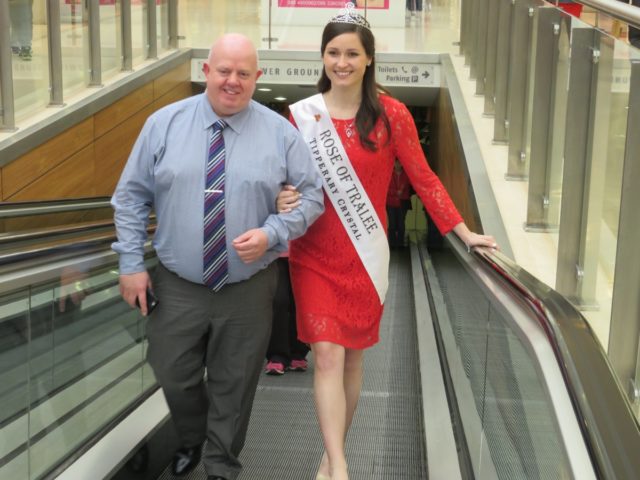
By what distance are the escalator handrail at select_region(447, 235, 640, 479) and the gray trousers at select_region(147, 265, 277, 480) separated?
1.13 meters

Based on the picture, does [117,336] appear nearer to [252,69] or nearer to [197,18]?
[252,69]

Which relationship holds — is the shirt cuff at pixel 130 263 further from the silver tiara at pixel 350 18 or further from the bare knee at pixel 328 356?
the silver tiara at pixel 350 18

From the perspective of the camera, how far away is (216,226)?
10.7ft

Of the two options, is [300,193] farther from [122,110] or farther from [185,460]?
[122,110]

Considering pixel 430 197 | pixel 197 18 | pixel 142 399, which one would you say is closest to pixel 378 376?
pixel 142 399

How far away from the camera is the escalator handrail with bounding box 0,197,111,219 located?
186 inches

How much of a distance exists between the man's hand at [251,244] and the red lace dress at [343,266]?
48 centimetres

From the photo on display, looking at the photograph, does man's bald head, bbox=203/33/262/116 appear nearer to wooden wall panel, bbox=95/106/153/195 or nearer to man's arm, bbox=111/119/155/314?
man's arm, bbox=111/119/155/314

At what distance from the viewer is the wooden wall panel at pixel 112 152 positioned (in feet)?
30.5

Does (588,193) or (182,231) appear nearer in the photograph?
(182,231)

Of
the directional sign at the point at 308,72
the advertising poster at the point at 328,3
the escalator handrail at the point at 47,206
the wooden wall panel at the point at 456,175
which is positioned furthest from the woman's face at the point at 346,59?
the advertising poster at the point at 328,3

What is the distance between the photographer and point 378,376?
5.92 metres

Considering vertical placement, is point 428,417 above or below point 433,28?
below

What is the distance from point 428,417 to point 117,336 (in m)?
1.33
